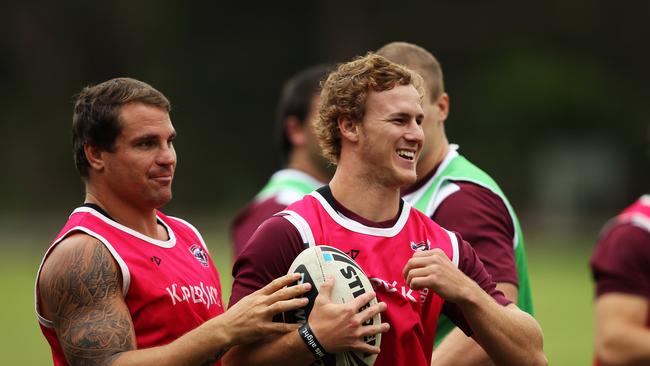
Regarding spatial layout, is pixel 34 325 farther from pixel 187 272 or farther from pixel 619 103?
pixel 619 103

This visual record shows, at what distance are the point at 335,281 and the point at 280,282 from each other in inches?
8.5

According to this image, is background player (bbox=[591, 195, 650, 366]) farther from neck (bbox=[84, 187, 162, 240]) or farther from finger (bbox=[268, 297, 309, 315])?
neck (bbox=[84, 187, 162, 240])

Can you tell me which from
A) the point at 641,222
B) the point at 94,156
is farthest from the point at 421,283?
the point at 94,156

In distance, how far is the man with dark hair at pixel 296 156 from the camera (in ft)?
26.8

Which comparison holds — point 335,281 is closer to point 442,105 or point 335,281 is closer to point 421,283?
point 421,283

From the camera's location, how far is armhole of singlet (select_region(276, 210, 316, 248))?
4562 mm

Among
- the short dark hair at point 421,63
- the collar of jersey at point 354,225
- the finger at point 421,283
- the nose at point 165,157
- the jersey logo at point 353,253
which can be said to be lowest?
the finger at point 421,283

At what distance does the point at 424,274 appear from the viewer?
175 inches

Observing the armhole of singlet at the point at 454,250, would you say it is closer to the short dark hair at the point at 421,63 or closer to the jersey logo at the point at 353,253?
the jersey logo at the point at 353,253

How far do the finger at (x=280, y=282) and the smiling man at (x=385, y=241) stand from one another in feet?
0.48

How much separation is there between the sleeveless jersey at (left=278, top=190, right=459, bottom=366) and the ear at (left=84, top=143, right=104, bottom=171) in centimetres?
97

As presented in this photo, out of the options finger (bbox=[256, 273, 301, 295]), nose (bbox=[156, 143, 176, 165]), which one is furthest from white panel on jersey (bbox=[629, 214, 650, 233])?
nose (bbox=[156, 143, 176, 165])

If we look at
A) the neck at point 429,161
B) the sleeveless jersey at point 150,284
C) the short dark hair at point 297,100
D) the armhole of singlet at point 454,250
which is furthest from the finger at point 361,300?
the short dark hair at point 297,100

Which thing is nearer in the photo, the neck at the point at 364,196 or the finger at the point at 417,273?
the finger at the point at 417,273
